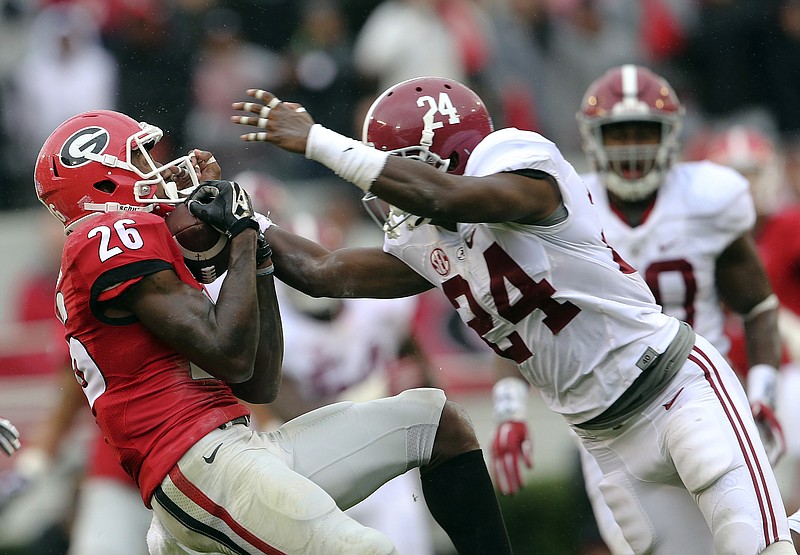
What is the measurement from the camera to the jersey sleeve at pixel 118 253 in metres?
3.64

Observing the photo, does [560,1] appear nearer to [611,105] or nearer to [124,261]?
[611,105]

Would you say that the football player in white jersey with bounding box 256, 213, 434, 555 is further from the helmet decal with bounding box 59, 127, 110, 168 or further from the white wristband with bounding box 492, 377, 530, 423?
the helmet decal with bounding box 59, 127, 110, 168

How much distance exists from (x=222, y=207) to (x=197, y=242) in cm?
16

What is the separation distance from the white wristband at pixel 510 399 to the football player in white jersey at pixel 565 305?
792 millimetres

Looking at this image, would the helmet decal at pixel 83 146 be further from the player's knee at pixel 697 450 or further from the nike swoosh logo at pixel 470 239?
the player's knee at pixel 697 450

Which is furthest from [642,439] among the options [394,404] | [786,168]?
[786,168]

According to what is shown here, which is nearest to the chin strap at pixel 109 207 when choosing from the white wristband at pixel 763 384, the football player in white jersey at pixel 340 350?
the white wristband at pixel 763 384

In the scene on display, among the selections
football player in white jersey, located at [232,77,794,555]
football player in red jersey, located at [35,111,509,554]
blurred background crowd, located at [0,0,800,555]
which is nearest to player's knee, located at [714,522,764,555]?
football player in white jersey, located at [232,77,794,555]

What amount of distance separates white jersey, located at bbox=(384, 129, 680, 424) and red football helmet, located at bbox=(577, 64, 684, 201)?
131 centimetres

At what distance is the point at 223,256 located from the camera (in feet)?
13.0

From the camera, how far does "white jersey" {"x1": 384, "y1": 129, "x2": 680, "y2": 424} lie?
3.97 metres

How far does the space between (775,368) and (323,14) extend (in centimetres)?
512

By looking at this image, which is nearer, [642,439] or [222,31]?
[642,439]

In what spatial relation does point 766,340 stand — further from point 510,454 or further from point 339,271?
point 339,271
